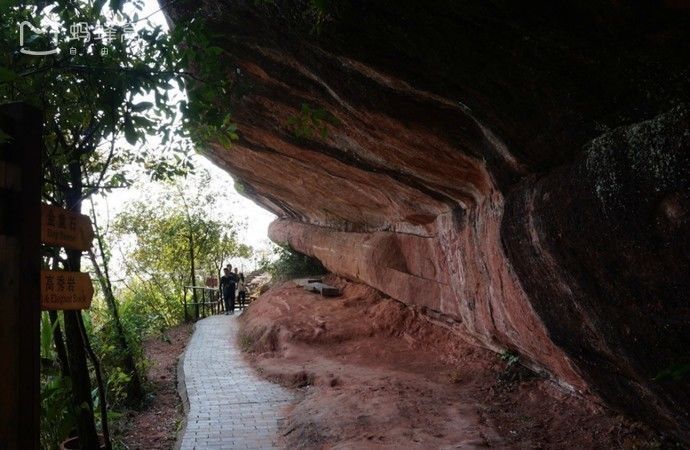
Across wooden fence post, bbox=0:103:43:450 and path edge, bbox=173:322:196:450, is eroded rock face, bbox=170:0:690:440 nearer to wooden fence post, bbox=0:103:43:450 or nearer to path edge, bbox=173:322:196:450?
wooden fence post, bbox=0:103:43:450

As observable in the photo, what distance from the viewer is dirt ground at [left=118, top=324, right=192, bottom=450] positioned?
6492 millimetres

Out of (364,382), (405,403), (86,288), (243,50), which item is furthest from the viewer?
(364,382)

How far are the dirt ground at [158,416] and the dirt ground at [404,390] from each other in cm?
156

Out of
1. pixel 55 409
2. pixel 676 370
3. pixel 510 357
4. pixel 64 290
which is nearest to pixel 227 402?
pixel 55 409

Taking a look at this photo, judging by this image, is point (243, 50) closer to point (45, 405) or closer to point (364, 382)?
point (45, 405)

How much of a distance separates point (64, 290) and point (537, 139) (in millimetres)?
3497

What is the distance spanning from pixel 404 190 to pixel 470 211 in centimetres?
140

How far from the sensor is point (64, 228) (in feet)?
10.8

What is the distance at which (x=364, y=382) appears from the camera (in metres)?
7.48

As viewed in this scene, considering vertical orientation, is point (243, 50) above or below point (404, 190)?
above

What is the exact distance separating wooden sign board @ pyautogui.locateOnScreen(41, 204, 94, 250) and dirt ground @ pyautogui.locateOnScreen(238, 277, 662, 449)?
315 centimetres

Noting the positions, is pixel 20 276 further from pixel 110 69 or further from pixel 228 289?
pixel 228 289

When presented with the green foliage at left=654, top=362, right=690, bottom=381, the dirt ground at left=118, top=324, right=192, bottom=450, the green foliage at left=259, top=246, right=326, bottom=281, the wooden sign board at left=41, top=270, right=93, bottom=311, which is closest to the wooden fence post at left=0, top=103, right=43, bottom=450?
the wooden sign board at left=41, top=270, right=93, bottom=311

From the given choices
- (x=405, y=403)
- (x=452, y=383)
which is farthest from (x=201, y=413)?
(x=452, y=383)
